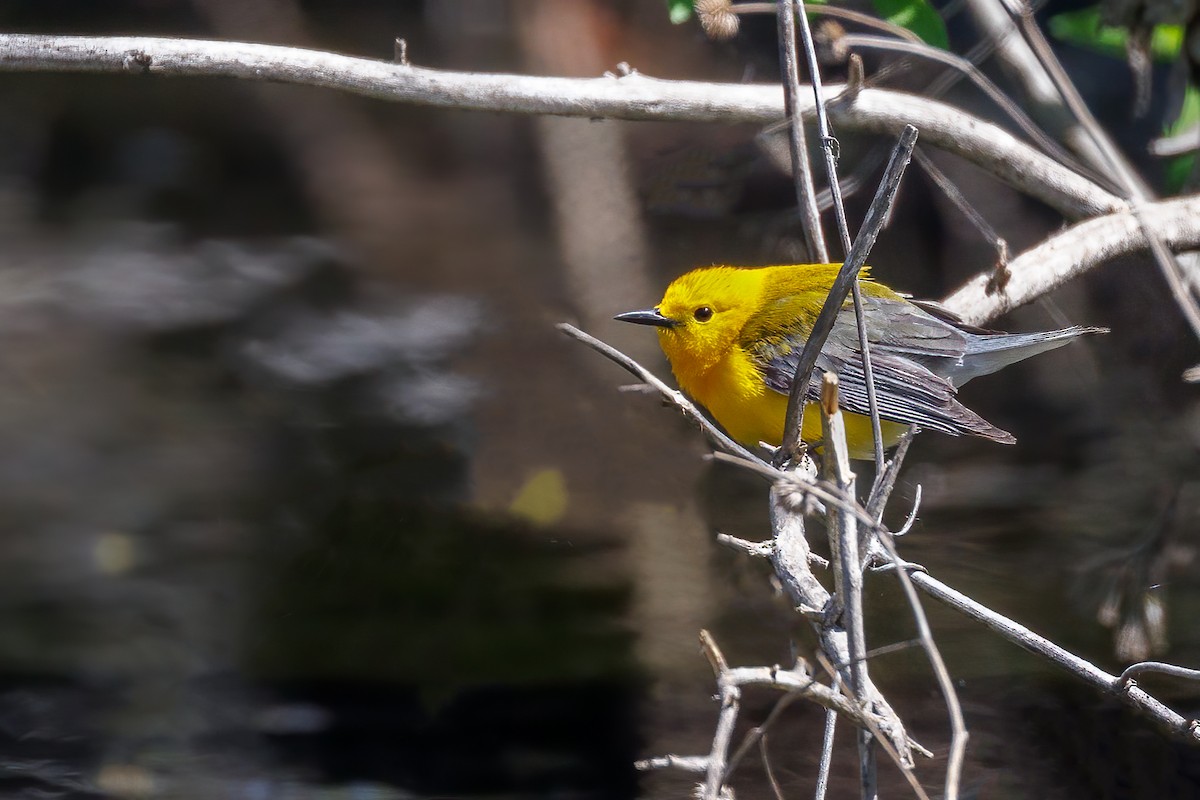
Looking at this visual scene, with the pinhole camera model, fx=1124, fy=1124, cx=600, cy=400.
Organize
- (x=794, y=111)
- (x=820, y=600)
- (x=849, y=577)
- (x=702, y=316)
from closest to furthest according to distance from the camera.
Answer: (x=849, y=577) → (x=820, y=600) → (x=794, y=111) → (x=702, y=316)

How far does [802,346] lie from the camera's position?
2.97 metres

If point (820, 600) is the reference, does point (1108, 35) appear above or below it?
above

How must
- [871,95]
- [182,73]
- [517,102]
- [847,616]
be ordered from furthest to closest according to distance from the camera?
[871,95]
[517,102]
[182,73]
[847,616]

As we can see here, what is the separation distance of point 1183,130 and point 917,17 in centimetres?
94

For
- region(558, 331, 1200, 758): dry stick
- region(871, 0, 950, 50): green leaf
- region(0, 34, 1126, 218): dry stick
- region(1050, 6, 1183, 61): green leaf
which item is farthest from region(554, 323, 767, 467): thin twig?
region(1050, 6, 1183, 61): green leaf

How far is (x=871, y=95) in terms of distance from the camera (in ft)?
10.3

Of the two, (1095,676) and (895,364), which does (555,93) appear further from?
(1095,676)

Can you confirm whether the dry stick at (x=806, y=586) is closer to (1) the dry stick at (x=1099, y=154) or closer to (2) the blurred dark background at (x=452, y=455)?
(1) the dry stick at (x=1099, y=154)

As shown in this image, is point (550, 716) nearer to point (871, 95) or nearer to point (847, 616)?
point (871, 95)

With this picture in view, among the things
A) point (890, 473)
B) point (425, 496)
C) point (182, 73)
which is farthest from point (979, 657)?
point (182, 73)

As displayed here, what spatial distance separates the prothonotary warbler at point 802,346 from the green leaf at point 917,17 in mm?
681

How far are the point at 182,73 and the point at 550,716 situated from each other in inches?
106

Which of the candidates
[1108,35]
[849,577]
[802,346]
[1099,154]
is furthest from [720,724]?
[1099,154]

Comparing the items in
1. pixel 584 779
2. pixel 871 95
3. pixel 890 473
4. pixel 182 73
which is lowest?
pixel 584 779
